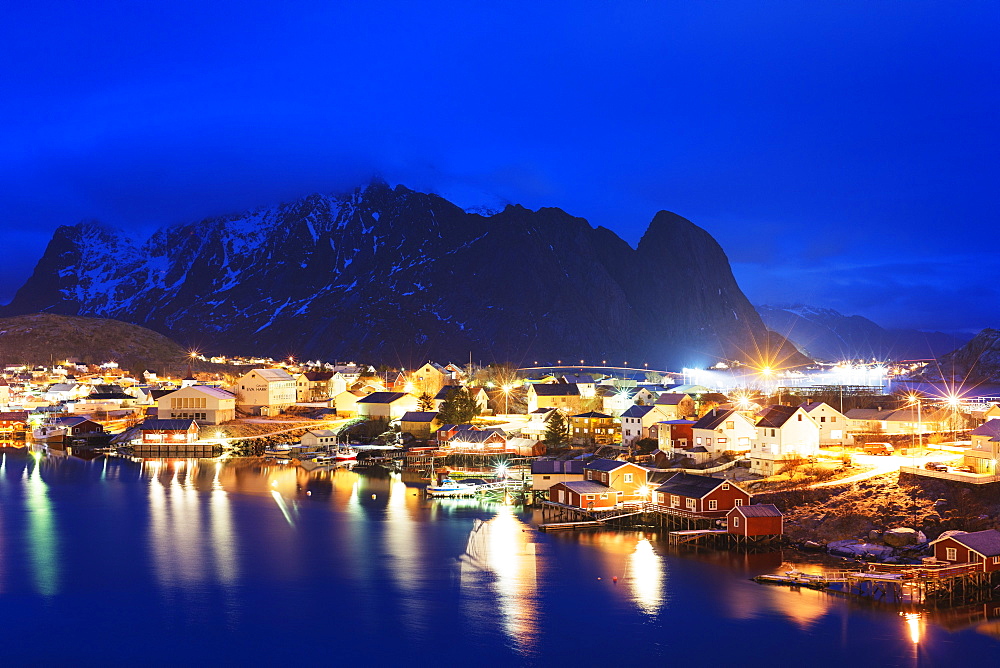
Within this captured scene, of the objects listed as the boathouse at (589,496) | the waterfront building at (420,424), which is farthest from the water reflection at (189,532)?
the waterfront building at (420,424)

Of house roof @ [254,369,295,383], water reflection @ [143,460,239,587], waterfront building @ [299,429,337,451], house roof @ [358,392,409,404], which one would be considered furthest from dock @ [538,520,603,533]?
house roof @ [254,369,295,383]

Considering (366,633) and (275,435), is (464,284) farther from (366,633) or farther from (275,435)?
(366,633)

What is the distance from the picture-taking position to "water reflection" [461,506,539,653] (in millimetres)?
19000

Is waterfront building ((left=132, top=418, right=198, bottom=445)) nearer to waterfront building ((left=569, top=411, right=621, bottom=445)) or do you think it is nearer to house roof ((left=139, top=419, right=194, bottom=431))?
house roof ((left=139, top=419, right=194, bottom=431))

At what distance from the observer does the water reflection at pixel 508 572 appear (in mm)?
19000

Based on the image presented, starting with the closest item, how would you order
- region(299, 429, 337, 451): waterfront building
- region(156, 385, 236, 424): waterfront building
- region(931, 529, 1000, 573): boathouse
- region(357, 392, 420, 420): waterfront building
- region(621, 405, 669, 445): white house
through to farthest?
1. region(931, 529, 1000, 573): boathouse
2. region(621, 405, 669, 445): white house
3. region(299, 429, 337, 451): waterfront building
4. region(156, 385, 236, 424): waterfront building
5. region(357, 392, 420, 420): waterfront building

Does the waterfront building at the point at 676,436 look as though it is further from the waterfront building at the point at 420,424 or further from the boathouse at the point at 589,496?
the waterfront building at the point at 420,424

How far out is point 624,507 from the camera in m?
30.4

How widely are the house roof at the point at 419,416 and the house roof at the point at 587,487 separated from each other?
2118cm

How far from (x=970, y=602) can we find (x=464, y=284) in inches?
4851

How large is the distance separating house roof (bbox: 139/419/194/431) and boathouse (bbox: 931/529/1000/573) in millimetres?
42634

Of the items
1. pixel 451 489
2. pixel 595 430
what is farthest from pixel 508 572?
pixel 595 430

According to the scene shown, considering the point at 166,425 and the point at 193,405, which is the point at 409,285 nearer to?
the point at 193,405

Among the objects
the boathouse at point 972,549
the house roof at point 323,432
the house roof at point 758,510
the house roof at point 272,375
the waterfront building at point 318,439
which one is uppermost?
the house roof at point 272,375
